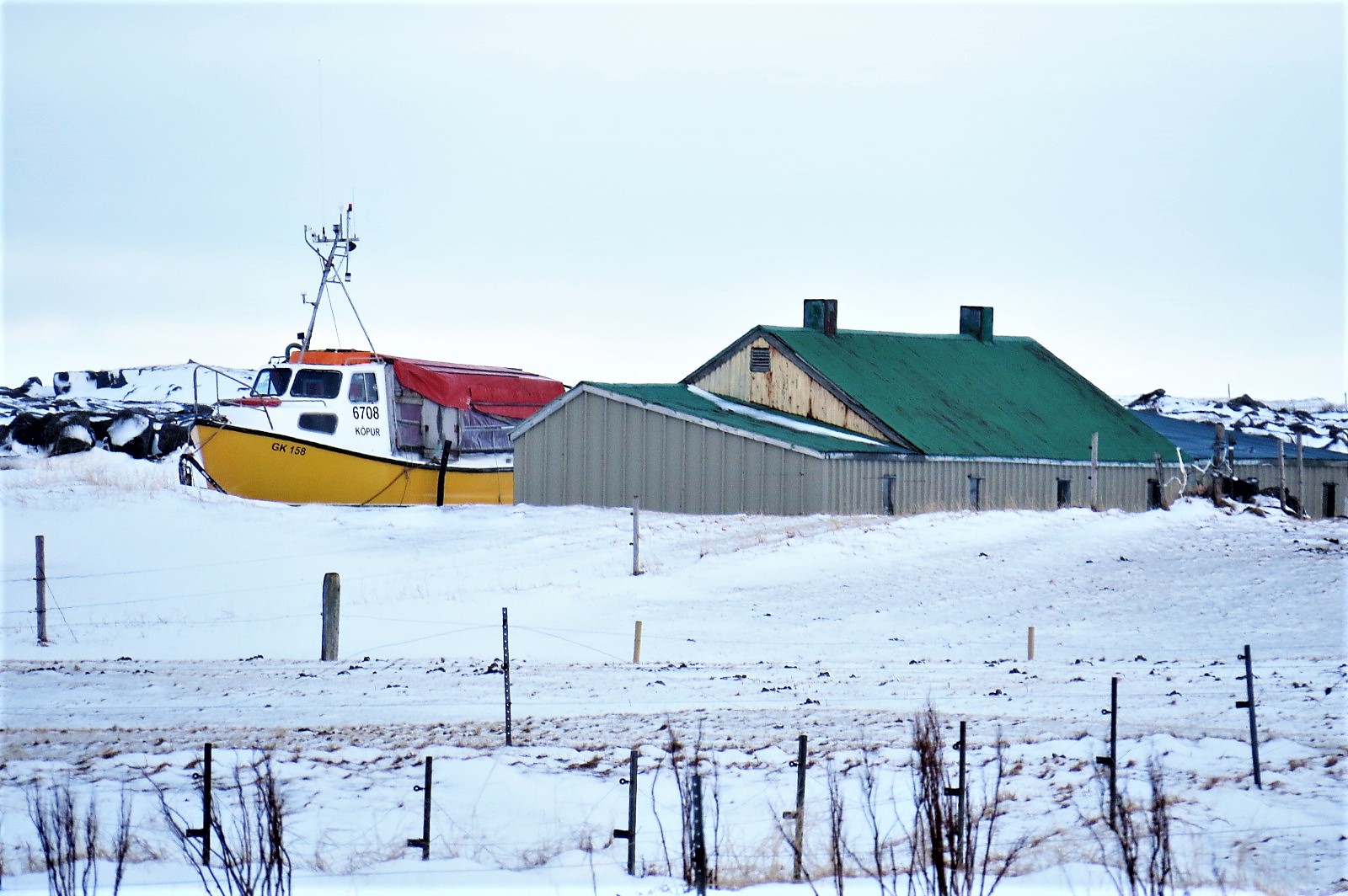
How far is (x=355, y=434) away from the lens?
38469mm

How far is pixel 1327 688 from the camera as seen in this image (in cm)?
1791

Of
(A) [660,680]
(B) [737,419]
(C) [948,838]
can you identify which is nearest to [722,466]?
(B) [737,419]

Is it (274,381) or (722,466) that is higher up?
(274,381)

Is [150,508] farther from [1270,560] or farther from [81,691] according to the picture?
[1270,560]

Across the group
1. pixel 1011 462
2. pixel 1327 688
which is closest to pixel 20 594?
pixel 1327 688

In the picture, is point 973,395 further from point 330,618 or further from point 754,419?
point 330,618

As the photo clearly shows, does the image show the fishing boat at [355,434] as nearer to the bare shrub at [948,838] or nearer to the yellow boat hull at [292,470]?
the yellow boat hull at [292,470]

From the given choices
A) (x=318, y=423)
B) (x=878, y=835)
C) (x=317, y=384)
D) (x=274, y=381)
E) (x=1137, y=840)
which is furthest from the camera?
(x=274, y=381)

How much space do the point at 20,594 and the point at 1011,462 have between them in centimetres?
2205

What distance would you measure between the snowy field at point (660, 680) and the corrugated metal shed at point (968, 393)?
5892mm

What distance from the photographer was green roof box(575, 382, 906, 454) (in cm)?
3419

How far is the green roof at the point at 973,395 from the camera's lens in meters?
38.3

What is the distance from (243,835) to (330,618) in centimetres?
1020

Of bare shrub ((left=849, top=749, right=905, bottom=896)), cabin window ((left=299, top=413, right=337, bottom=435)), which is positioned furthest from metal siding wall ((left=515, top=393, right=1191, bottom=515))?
bare shrub ((left=849, top=749, right=905, bottom=896))
